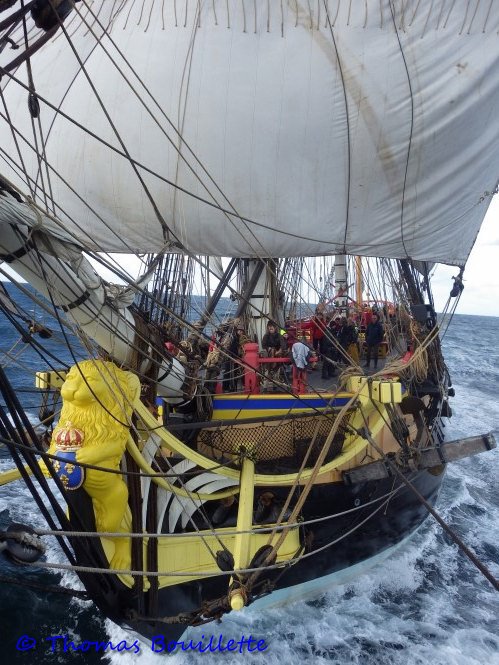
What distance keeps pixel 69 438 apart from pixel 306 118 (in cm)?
723

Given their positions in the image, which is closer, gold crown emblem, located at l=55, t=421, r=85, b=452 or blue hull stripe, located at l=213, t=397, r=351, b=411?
gold crown emblem, located at l=55, t=421, r=85, b=452

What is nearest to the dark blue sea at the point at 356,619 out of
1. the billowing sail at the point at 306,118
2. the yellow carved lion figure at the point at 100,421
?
the yellow carved lion figure at the point at 100,421

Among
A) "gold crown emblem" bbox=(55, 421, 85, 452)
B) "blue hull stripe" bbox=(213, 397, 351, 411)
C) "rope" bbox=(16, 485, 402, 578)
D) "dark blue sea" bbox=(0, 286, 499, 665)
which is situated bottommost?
"dark blue sea" bbox=(0, 286, 499, 665)

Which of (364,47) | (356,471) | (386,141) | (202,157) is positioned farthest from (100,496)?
(364,47)

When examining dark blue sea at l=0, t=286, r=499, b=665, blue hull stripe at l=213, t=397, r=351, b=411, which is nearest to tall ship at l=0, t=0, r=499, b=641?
blue hull stripe at l=213, t=397, r=351, b=411

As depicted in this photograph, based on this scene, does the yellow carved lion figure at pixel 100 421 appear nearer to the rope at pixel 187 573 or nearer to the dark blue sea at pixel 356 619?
the rope at pixel 187 573

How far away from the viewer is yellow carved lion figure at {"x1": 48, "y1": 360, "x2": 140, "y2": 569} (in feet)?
15.6

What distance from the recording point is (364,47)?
9688 millimetres

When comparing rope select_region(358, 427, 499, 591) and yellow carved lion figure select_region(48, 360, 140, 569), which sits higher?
yellow carved lion figure select_region(48, 360, 140, 569)

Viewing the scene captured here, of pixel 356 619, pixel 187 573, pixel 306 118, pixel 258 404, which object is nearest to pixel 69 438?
pixel 187 573

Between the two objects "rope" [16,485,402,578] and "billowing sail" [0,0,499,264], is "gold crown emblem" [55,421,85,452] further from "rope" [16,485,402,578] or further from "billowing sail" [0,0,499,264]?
"billowing sail" [0,0,499,264]

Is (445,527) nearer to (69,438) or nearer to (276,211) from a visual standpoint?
(69,438)

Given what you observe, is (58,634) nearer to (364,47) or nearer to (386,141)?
(386,141)

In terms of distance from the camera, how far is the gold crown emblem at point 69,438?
4.69 m
